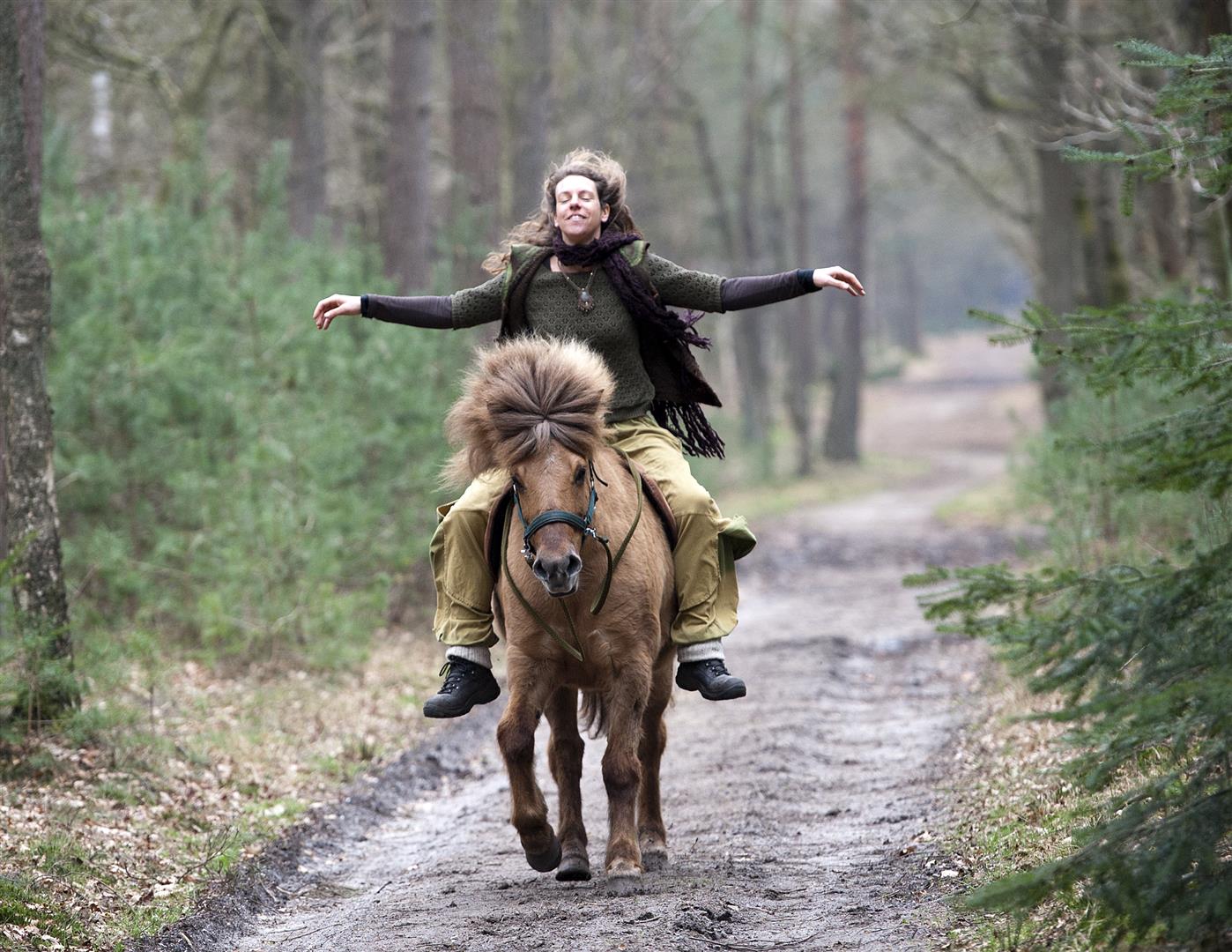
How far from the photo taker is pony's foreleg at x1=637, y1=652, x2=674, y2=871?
6.69 metres

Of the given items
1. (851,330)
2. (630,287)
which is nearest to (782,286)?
(630,287)


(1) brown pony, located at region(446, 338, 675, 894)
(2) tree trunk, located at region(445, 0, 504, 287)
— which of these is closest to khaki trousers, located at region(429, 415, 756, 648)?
(1) brown pony, located at region(446, 338, 675, 894)

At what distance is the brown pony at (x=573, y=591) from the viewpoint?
18.7 feet

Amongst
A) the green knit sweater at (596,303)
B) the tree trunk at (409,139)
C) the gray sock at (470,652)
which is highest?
the tree trunk at (409,139)

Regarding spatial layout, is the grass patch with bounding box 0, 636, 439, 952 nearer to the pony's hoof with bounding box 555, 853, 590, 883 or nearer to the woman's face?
the pony's hoof with bounding box 555, 853, 590, 883

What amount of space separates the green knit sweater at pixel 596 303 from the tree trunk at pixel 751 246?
24.3 meters

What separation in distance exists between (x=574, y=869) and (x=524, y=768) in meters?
0.64

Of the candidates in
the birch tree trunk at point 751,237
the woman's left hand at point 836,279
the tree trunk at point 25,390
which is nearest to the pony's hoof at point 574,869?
the woman's left hand at point 836,279

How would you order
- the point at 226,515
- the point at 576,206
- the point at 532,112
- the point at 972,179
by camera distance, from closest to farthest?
the point at 576,206, the point at 226,515, the point at 532,112, the point at 972,179

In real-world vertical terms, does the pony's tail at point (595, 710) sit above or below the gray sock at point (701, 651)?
below

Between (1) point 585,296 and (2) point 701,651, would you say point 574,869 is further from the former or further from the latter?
(1) point 585,296

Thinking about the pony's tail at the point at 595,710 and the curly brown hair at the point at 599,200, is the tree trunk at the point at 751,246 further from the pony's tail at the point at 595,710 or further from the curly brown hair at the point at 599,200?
the pony's tail at the point at 595,710

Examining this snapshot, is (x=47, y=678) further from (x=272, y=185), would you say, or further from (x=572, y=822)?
(x=272, y=185)

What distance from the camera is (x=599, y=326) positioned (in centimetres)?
664
